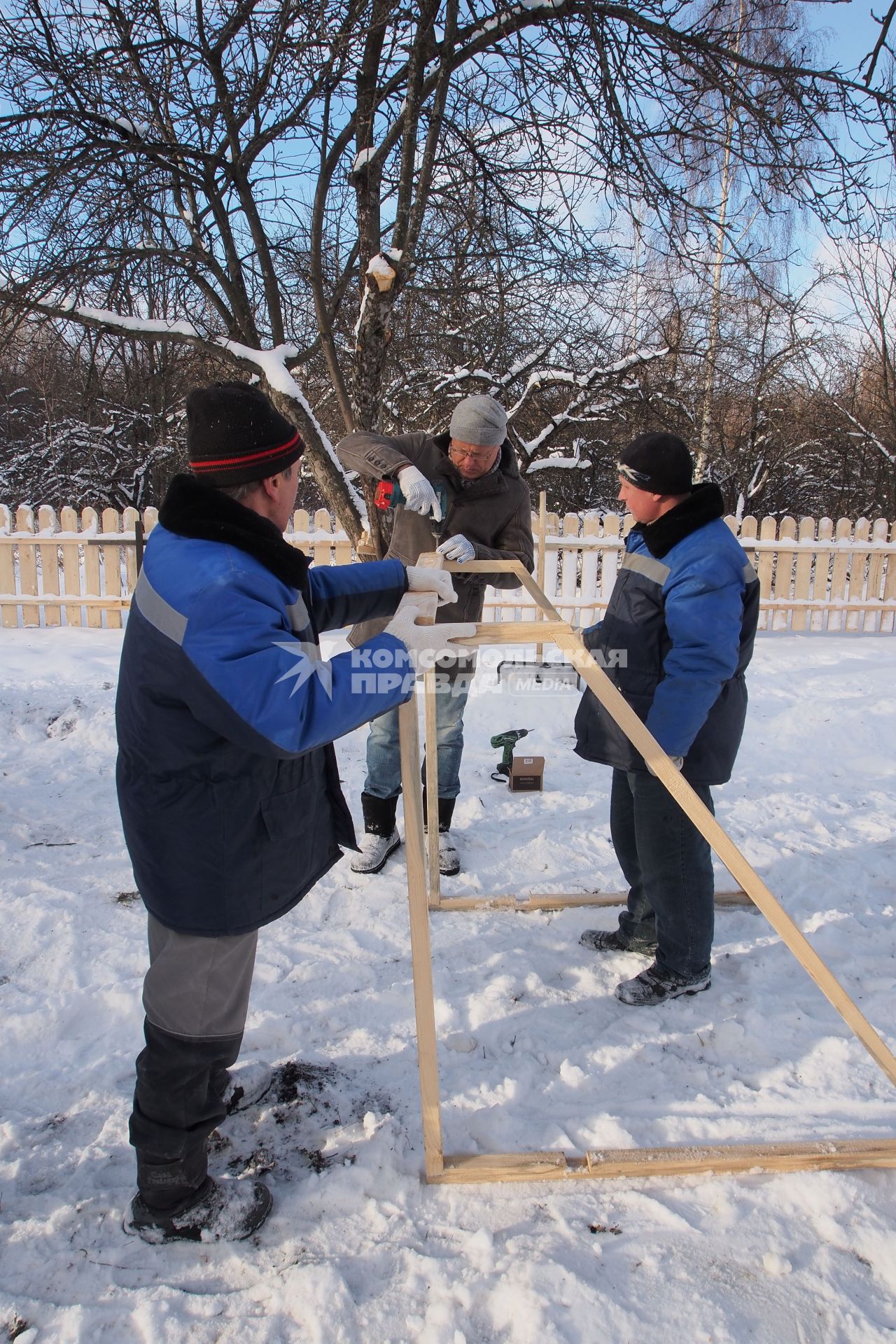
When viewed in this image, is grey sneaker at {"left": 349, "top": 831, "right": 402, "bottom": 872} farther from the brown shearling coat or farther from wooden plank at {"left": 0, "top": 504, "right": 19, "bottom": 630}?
wooden plank at {"left": 0, "top": 504, "right": 19, "bottom": 630}

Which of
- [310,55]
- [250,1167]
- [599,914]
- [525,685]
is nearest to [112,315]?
[310,55]

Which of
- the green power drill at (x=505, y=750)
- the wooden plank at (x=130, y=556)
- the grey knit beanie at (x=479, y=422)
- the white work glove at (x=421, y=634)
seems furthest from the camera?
the wooden plank at (x=130, y=556)

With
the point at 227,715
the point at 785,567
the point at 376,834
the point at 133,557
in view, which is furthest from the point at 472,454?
the point at 785,567

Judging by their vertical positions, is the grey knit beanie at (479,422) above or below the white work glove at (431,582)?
above

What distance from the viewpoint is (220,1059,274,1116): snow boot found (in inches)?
76.2

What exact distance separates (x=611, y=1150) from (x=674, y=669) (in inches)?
46.6

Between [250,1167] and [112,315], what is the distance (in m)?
5.54

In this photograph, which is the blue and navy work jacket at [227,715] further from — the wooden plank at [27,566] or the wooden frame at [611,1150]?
the wooden plank at [27,566]

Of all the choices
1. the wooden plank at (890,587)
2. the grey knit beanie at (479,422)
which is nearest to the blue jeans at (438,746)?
the grey knit beanie at (479,422)

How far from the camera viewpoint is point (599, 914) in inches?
116

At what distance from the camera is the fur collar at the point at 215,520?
1.39 meters

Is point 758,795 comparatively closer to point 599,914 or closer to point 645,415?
point 599,914

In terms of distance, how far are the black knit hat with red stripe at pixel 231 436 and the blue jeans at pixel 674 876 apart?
145 centimetres

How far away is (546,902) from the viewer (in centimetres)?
296
